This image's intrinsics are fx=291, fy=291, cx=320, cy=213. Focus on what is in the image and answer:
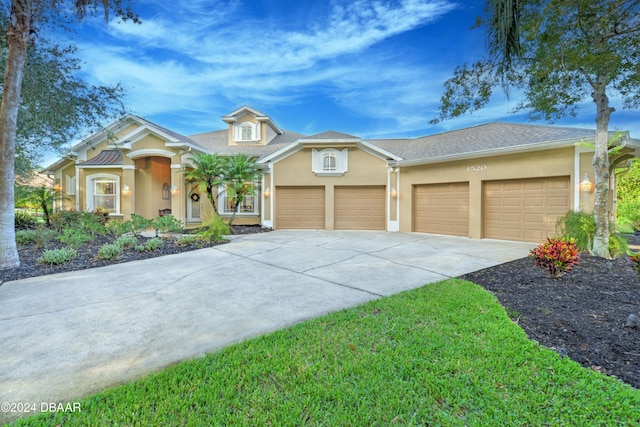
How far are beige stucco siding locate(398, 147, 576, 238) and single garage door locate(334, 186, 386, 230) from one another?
133 centimetres

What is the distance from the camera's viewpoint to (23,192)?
1213 centimetres

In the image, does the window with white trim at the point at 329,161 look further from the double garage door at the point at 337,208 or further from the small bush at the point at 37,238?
the small bush at the point at 37,238

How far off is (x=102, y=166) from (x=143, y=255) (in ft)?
29.5

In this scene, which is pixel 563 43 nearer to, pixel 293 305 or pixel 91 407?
pixel 293 305

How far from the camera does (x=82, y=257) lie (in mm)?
6973

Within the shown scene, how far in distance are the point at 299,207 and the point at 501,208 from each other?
8142mm

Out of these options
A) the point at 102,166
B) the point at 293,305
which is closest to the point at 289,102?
the point at 102,166

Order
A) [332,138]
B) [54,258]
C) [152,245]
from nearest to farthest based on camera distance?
1. [54,258]
2. [152,245]
3. [332,138]

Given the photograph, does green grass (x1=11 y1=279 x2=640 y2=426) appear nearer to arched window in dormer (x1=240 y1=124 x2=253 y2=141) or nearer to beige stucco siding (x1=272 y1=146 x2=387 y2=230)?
beige stucco siding (x1=272 y1=146 x2=387 y2=230)

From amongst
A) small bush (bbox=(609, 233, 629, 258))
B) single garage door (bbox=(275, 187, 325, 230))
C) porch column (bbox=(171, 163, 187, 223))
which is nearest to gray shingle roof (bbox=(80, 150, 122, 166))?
porch column (bbox=(171, 163, 187, 223))

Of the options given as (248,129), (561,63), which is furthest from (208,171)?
(561,63)

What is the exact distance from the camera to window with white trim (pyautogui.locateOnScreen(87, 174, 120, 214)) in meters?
13.9

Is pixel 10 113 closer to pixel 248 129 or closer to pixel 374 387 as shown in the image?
pixel 374 387

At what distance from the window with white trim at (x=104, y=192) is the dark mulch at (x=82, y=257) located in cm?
553
